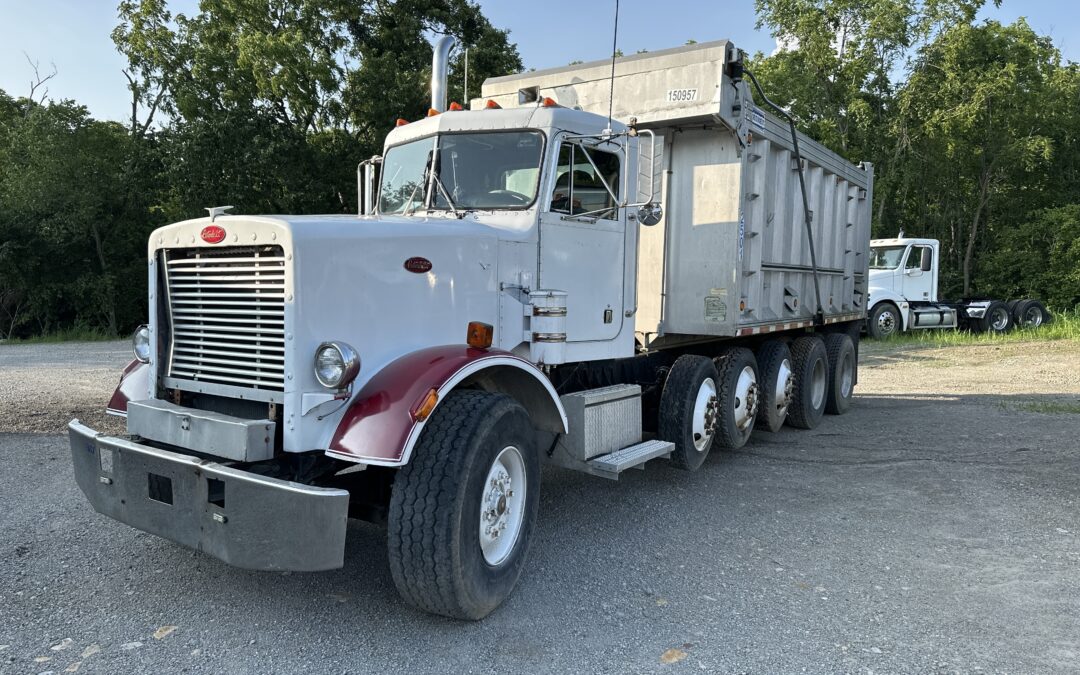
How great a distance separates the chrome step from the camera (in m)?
4.67

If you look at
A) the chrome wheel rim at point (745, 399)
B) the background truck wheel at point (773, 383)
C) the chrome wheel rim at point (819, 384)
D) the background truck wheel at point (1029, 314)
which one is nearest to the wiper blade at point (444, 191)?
the chrome wheel rim at point (745, 399)

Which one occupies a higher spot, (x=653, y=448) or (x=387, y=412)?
(x=387, y=412)

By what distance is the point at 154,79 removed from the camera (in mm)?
26312

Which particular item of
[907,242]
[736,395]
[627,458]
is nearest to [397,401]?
[627,458]

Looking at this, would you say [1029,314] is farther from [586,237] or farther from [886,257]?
[586,237]

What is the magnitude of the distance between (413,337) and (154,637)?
5.94ft

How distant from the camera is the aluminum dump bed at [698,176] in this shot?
6.07 m

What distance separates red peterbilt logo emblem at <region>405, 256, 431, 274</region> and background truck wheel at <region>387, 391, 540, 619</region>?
2.17ft

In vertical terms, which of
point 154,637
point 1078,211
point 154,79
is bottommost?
point 154,637

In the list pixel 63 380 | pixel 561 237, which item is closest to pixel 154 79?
pixel 63 380

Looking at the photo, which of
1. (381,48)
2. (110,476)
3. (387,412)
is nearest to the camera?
(387,412)

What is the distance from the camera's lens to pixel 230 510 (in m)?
3.17

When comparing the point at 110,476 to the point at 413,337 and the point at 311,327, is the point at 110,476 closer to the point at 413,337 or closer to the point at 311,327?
the point at 311,327

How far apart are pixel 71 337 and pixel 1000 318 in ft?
89.9
